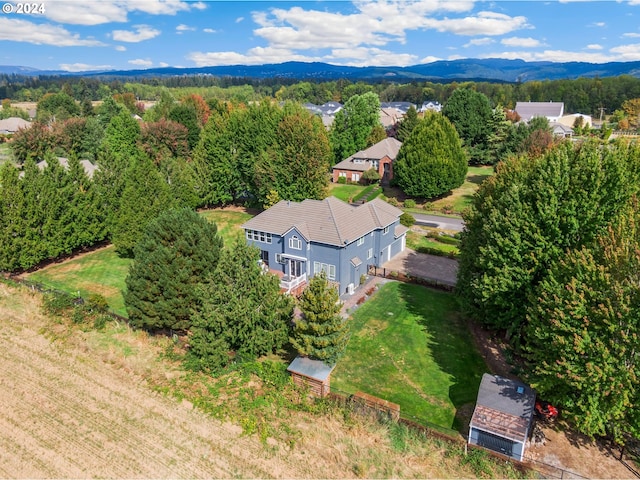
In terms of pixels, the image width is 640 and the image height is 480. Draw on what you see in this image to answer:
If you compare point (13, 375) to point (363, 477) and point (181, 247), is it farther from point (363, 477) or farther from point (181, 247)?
point (363, 477)

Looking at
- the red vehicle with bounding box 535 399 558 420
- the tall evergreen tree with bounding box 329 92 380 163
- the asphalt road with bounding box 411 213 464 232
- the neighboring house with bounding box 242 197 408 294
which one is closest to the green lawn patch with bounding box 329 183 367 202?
the asphalt road with bounding box 411 213 464 232

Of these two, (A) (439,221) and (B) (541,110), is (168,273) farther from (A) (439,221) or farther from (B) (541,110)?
(B) (541,110)

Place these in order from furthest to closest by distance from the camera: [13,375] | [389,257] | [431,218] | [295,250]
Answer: [431,218], [389,257], [295,250], [13,375]

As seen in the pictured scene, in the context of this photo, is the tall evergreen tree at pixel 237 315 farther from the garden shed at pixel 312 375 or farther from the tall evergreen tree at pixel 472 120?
the tall evergreen tree at pixel 472 120

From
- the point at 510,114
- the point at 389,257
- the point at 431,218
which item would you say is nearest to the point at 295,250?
the point at 389,257

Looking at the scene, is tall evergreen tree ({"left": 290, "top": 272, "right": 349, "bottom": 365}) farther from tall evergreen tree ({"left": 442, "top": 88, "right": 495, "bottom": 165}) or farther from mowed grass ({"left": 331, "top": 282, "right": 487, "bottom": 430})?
tall evergreen tree ({"left": 442, "top": 88, "right": 495, "bottom": 165})

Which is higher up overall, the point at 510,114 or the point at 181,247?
the point at 510,114
